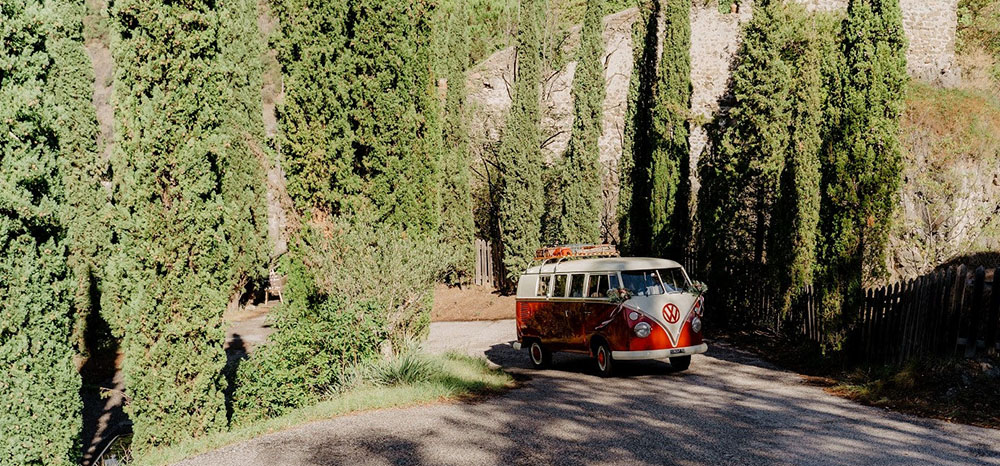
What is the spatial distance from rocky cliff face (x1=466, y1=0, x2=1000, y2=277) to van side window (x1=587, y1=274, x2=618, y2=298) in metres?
9.81

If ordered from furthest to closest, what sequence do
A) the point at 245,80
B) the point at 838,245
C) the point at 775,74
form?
the point at 245,80 → the point at 775,74 → the point at 838,245

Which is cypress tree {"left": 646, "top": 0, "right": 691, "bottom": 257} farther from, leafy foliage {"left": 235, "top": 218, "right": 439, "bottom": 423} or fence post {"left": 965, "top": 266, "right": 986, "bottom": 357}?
fence post {"left": 965, "top": 266, "right": 986, "bottom": 357}

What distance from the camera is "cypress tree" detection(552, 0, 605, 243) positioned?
26969 millimetres

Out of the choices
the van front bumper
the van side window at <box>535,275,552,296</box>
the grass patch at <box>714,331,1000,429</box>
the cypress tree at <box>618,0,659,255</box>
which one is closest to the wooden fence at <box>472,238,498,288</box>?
the cypress tree at <box>618,0,659,255</box>

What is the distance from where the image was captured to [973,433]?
26.0 feet

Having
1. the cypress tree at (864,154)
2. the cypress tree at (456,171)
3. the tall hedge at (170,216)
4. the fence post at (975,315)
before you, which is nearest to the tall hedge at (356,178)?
the tall hedge at (170,216)

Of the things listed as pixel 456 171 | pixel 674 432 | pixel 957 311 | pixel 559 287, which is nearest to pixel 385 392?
pixel 674 432

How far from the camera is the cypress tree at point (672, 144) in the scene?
21594mm

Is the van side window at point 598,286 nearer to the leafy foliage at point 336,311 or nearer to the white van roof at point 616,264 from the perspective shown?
the white van roof at point 616,264

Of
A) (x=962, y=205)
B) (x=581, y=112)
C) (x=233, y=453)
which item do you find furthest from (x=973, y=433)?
(x=581, y=112)

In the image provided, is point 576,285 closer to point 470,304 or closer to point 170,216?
point 170,216

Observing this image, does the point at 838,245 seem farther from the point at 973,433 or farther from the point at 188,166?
the point at 188,166

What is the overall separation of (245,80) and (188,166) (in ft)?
61.6

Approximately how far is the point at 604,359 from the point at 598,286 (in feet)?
4.29
